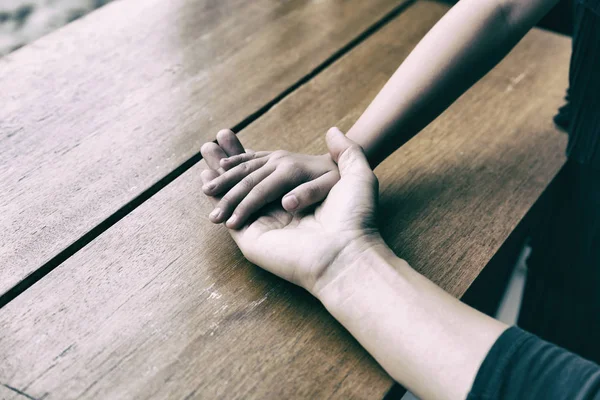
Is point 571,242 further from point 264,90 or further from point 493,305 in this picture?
point 264,90

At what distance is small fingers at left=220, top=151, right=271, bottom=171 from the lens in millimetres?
738

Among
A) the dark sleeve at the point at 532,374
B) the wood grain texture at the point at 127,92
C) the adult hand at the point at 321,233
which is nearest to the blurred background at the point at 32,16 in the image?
the wood grain texture at the point at 127,92

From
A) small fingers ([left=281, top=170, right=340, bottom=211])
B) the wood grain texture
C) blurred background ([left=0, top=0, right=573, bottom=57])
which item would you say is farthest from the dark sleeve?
blurred background ([left=0, top=0, right=573, bottom=57])

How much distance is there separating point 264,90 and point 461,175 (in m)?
0.38

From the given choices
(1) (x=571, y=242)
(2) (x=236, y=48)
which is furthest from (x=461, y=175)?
(2) (x=236, y=48)

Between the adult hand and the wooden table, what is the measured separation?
0.03 metres

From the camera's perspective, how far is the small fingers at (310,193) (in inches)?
26.6

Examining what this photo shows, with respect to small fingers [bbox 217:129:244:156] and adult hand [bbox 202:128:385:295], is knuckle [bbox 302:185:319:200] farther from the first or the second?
small fingers [bbox 217:129:244:156]

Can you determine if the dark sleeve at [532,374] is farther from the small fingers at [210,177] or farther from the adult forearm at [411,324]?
the small fingers at [210,177]

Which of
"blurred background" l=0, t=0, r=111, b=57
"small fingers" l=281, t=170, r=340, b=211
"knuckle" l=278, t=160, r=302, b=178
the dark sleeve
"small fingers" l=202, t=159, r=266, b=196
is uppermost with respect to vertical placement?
"blurred background" l=0, t=0, r=111, b=57

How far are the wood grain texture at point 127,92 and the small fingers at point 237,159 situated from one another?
13 centimetres

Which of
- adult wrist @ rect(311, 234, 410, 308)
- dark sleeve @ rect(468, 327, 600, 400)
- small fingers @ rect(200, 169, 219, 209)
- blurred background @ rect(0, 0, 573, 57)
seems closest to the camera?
dark sleeve @ rect(468, 327, 600, 400)

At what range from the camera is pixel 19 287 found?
65 cm

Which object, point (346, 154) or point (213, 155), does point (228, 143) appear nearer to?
point (213, 155)
